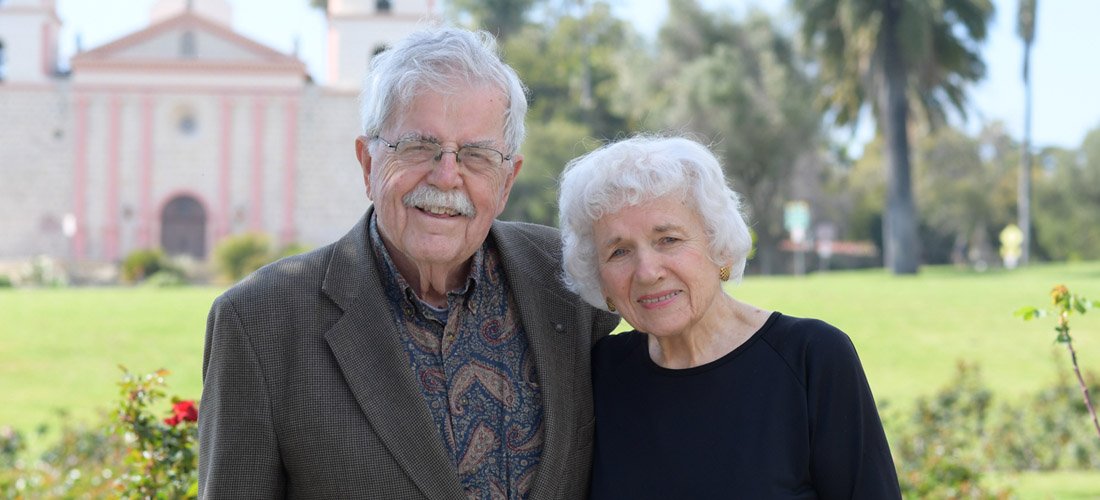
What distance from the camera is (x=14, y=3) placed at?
4259 centimetres

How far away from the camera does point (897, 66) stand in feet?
97.8

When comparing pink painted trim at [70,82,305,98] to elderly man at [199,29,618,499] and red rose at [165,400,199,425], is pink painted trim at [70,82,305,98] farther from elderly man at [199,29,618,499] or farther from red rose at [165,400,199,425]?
elderly man at [199,29,618,499]

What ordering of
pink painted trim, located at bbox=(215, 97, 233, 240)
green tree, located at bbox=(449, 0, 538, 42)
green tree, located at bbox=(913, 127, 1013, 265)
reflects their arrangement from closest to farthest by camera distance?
pink painted trim, located at bbox=(215, 97, 233, 240)
green tree, located at bbox=(913, 127, 1013, 265)
green tree, located at bbox=(449, 0, 538, 42)

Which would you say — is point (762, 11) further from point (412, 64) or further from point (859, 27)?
point (412, 64)

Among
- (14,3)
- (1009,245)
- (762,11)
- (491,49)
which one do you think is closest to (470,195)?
(491,49)

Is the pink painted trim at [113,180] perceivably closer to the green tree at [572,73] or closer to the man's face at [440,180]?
the green tree at [572,73]

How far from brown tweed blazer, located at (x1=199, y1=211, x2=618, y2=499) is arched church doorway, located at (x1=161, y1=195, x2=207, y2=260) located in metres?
41.0

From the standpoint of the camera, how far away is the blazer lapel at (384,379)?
2.59 m

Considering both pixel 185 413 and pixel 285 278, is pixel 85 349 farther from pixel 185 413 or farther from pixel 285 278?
pixel 285 278

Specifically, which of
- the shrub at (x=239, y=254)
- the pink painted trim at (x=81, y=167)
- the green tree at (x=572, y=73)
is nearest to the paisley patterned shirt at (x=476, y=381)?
the shrub at (x=239, y=254)

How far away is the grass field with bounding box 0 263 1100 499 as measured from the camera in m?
13.1

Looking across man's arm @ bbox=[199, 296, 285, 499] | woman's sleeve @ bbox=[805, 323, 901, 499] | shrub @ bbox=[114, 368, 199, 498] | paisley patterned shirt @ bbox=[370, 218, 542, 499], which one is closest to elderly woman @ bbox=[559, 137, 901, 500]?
woman's sleeve @ bbox=[805, 323, 901, 499]

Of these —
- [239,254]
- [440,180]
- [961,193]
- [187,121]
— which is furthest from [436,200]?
[961,193]

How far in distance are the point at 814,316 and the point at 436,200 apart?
621 inches
